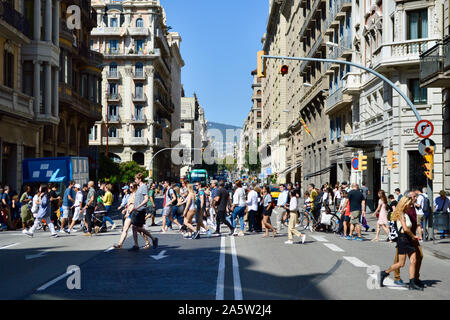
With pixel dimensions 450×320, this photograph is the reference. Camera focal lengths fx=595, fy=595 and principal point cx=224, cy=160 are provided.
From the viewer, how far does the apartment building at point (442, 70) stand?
1950 centimetres

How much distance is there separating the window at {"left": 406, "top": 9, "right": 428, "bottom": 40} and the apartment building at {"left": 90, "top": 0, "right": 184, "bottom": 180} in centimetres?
5187

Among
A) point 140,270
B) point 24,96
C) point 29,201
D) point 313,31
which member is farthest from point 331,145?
point 140,270

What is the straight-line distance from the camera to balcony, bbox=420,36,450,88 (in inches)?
763

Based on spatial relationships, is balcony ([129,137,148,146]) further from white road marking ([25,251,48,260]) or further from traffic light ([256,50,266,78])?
white road marking ([25,251,48,260])

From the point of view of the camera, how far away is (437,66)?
65.2ft

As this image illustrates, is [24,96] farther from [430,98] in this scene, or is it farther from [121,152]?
[121,152]

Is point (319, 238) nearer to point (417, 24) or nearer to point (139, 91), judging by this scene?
point (417, 24)

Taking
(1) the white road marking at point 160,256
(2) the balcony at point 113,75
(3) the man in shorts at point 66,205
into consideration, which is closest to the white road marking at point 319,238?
(1) the white road marking at point 160,256

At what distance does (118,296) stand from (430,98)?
21.6 meters

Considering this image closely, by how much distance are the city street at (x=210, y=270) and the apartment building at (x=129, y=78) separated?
58735 mm

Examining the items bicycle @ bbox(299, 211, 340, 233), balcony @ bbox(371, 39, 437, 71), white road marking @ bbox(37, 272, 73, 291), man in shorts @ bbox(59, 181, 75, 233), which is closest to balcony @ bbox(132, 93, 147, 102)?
balcony @ bbox(371, 39, 437, 71)

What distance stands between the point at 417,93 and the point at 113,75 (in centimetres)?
5503

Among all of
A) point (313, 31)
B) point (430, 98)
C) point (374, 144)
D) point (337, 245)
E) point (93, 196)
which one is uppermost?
point (313, 31)

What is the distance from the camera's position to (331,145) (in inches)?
1766
